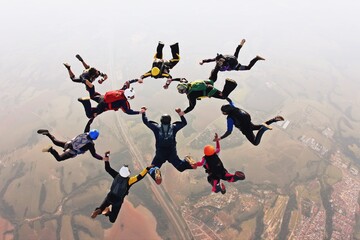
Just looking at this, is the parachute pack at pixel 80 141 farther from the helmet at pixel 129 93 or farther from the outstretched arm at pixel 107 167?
the helmet at pixel 129 93

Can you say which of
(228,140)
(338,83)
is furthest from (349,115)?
(228,140)

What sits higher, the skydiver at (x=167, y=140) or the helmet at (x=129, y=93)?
the helmet at (x=129, y=93)

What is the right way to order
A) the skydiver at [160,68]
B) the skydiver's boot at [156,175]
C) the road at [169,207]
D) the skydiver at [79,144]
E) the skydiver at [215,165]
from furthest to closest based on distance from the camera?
the road at [169,207] → the skydiver at [160,68] → the skydiver at [79,144] → the skydiver at [215,165] → the skydiver's boot at [156,175]

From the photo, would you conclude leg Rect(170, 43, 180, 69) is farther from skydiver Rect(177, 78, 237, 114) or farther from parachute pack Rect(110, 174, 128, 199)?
parachute pack Rect(110, 174, 128, 199)

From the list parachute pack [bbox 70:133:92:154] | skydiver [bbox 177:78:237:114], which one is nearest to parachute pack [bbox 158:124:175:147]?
skydiver [bbox 177:78:237:114]

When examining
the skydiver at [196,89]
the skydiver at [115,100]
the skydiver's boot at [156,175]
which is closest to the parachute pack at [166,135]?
the skydiver at [196,89]

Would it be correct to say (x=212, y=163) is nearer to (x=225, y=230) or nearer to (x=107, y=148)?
(x=225, y=230)

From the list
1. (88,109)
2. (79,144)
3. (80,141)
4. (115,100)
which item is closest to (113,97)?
(115,100)

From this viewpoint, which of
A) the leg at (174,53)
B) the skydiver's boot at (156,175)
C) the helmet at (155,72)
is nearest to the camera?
the skydiver's boot at (156,175)

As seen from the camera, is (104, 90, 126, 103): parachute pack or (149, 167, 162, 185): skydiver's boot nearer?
(149, 167, 162, 185): skydiver's boot

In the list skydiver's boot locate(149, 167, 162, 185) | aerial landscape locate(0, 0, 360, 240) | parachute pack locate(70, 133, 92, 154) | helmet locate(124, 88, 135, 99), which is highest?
helmet locate(124, 88, 135, 99)

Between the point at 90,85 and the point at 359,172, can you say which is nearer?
the point at 90,85
